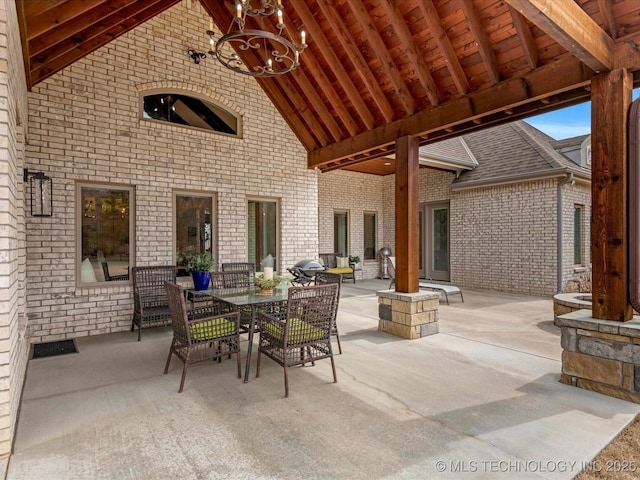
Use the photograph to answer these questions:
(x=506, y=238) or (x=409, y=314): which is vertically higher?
(x=506, y=238)

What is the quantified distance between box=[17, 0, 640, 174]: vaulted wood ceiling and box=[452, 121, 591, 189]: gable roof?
14.5 ft

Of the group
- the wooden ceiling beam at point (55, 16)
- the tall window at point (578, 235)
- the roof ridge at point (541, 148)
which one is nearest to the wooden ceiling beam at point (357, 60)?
the wooden ceiling beam at point (55, 16)

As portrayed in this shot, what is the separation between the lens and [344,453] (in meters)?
2.35

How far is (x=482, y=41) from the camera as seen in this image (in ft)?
12.7

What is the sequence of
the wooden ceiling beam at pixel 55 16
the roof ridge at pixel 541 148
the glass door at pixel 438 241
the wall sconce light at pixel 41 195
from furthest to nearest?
1. the glass door at pixel 438 241
2. the roof ridge at pixel 541 148
3. the wall sconce light at pixel 41 195
4. the wooden ceiling beam at pixel 55 16

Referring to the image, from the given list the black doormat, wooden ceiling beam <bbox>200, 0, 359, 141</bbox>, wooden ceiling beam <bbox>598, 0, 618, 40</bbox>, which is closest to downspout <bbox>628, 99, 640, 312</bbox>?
wooden ceiling beam <bbox>598, 0, 618, 40</bbox>

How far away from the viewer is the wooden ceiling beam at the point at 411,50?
4.17 meters

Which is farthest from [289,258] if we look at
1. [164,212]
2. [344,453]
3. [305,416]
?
[344,453]

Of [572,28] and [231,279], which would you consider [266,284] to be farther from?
[572,28]

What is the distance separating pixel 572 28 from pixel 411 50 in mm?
1932

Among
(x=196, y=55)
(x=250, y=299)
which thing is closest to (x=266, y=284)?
(x=250, y=299)

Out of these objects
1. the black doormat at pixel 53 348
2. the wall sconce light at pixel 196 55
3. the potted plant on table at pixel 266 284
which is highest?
the wall sconce light at pixel 196 55

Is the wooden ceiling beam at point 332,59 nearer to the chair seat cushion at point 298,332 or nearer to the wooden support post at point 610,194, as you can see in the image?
the wooden support post at point 610,194

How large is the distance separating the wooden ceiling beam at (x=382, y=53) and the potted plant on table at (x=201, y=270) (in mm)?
3871
